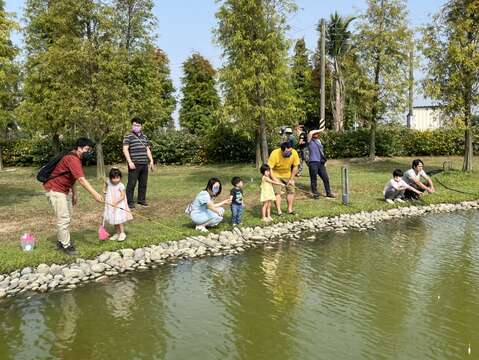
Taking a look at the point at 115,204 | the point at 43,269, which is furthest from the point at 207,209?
the point at 43,269

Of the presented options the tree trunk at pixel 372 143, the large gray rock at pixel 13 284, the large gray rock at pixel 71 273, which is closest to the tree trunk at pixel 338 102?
the tree trunk at pixel 372 143

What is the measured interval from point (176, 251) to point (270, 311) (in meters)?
2.92

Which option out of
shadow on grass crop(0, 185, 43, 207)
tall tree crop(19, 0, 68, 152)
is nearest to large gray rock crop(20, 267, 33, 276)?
shadow on grass crop(0, 185, 43, 207)

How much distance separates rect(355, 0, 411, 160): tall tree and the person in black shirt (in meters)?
12.1

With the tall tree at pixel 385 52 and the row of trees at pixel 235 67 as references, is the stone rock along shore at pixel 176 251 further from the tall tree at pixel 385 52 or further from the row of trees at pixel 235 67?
the tall tree at pixel 385 52

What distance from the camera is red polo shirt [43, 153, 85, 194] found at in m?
7.43

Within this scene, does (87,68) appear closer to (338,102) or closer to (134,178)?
(134,178)

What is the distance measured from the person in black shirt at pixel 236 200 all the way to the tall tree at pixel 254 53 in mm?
4616

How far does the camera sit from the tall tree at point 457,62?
50.8 ft

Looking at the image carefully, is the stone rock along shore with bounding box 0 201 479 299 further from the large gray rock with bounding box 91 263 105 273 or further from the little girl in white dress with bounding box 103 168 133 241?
the little girl in white dress with bounding box 103 168 133 241

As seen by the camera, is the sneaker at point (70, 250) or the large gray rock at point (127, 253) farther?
the large gray rock at point (127, 253)

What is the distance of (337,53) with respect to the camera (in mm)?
35344

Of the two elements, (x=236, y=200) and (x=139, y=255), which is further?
(x=236, y=200)

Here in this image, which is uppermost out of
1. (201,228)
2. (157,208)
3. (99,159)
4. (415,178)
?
(99,159)
